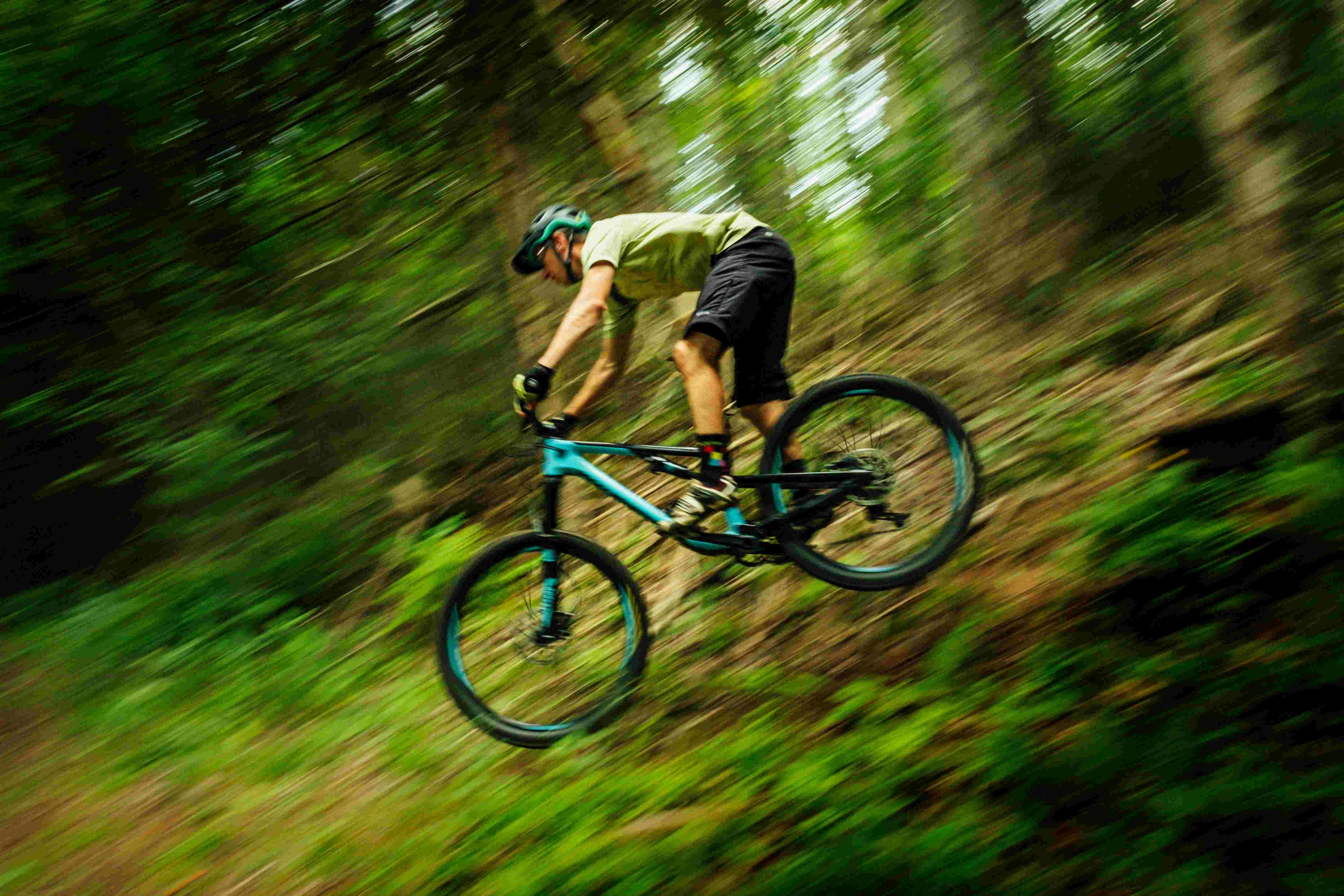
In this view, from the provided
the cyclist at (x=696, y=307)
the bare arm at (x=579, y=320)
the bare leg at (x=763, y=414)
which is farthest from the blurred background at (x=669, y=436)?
the bare arm at (x=579, y=320)

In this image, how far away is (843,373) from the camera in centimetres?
595

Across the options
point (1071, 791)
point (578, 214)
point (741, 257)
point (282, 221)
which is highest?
point (282, 221)

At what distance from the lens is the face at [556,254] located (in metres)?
3.82

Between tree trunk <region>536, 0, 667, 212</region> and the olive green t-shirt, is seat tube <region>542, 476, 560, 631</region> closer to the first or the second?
the olive green t-shirt

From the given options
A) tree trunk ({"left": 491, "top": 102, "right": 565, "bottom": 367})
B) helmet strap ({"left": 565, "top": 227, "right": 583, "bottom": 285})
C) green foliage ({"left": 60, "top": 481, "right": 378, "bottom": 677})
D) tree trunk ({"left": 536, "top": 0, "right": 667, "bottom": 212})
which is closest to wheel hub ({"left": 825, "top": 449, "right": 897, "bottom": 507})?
helmet strap ({"left": 565, "top": 227, "right": 583, "bottom": 285})

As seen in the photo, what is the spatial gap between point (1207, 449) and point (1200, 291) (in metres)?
1.52

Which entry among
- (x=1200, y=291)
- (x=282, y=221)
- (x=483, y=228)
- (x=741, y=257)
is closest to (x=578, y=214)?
(x=741, y=257)

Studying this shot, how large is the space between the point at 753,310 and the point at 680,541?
0.92 meters

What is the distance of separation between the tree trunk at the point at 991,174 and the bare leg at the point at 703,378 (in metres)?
2.11

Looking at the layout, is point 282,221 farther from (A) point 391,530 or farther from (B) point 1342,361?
(B) point 1342,361

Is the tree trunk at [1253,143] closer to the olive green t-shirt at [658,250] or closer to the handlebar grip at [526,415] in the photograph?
the olive green t-shirt at [658,250]

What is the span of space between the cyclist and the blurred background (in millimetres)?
867

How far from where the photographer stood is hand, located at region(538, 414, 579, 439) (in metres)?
3.83

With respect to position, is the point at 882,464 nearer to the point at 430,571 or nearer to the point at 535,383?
the point at 535,383
